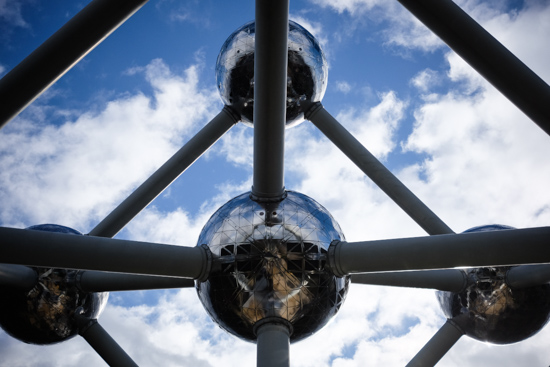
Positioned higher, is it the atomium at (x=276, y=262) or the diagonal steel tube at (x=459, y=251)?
the atomium at (x=276, y=262)

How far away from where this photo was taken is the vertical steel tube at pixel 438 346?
8141 millimetres

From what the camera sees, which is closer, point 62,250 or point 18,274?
point 62,250

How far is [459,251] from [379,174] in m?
3.29

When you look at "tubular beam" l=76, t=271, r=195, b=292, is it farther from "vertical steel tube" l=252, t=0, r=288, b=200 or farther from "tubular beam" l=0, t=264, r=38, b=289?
"vertical steel tube" l=252, t=0, r=288, b=200

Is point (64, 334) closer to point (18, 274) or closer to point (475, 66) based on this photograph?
point (18, 274)

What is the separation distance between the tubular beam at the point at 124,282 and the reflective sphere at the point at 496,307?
14.2 feet

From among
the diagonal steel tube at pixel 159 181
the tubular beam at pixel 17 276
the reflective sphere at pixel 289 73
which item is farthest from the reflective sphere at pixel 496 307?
the tubular beam at pixel 17 276

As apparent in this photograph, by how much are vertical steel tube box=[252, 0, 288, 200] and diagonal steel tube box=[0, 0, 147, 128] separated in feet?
3.84

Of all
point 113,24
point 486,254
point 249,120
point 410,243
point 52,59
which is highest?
point 249,120

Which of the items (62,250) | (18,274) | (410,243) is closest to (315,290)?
(410,243)

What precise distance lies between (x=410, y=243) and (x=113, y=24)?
3.57 metres

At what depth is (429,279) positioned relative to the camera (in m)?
7.73

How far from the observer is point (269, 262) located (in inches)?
244

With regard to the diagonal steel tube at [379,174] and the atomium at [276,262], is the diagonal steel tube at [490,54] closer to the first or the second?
the atomium at [276,262]
